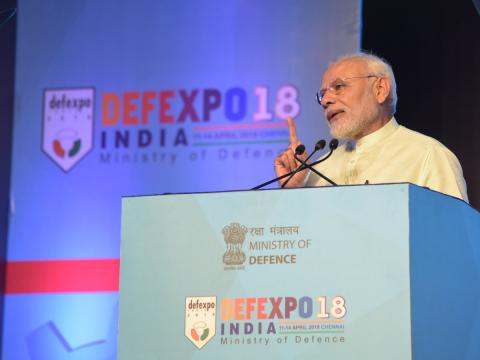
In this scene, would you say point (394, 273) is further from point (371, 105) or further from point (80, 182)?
point (80, 182)

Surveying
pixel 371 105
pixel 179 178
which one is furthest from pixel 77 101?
pixel 371 105

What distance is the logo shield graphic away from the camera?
99.5 inches

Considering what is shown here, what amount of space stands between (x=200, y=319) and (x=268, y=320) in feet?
0.61

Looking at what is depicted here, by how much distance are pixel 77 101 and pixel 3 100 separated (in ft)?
1.52

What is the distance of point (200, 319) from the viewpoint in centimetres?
254

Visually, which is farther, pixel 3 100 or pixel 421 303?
pixel 3 100

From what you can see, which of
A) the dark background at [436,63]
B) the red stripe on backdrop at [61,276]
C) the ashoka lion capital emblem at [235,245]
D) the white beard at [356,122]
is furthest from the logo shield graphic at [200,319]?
the red stripe on backdrop at [61,276]

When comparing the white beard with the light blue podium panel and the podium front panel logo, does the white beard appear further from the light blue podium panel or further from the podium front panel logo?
the podium front panel logo

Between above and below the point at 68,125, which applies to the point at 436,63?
above

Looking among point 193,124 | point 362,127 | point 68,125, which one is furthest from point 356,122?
point 68,125

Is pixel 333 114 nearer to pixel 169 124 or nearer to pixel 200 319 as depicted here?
pixel 200 319

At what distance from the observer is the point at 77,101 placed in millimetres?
5184

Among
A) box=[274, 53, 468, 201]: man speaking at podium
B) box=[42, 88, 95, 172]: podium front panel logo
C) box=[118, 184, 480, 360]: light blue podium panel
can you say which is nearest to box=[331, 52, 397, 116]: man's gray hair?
box=[274, 53, 468, 201]: man speaking at podium

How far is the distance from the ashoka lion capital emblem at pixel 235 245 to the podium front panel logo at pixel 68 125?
8.95ft
